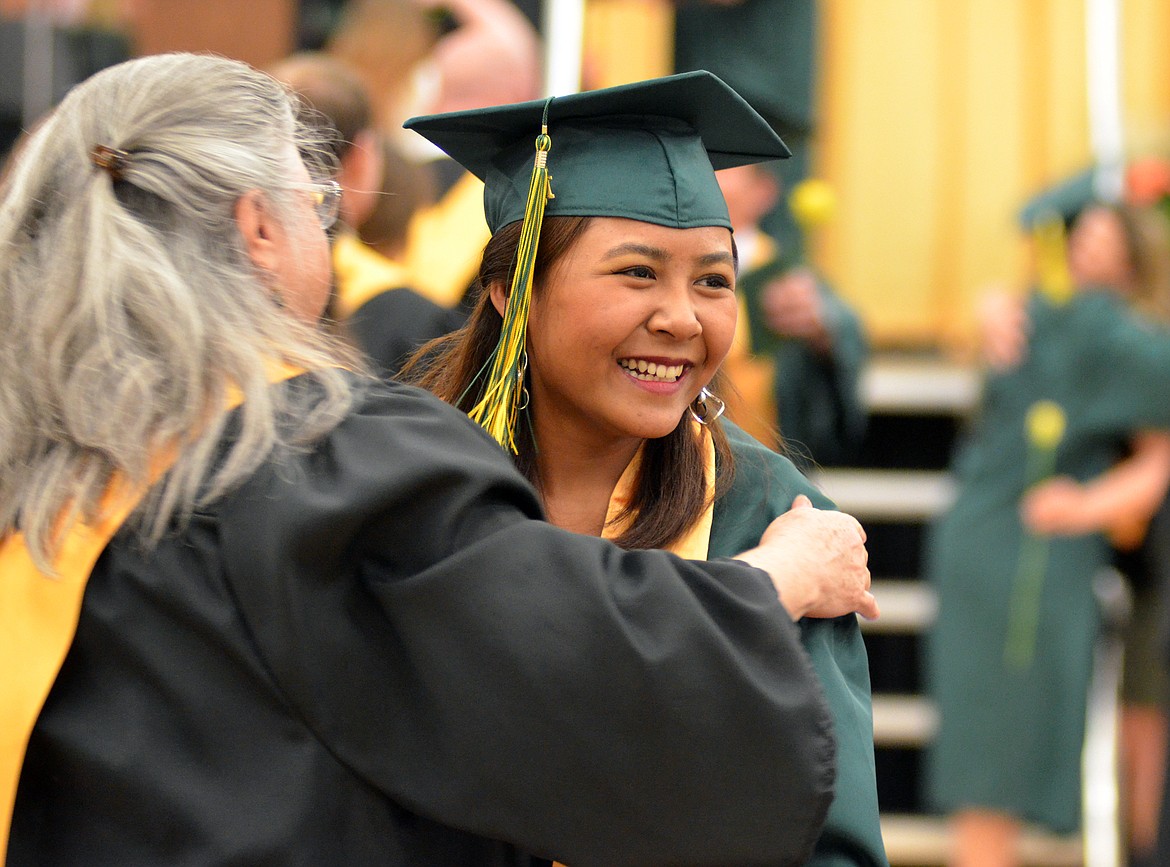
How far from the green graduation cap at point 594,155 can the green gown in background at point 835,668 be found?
1.01ft

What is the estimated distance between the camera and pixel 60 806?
1.69m

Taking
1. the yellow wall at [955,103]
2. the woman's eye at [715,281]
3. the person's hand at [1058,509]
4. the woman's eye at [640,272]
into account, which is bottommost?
the person's hand at [1058,509]

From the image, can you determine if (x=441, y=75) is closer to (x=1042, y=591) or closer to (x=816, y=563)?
(x=1042, y=591)

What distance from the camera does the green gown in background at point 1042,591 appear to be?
487cm

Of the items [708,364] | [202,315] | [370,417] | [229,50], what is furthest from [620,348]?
[229,50]

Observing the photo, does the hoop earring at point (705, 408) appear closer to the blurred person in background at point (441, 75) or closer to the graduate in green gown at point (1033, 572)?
the blurred person in background at point (441, 75)

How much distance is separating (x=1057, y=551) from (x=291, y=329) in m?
3.63

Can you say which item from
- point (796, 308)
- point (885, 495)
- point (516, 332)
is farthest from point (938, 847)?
point (516, 332)

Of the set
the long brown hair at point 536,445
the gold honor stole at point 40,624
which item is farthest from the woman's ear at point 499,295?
the gold honor stole at point 40,624

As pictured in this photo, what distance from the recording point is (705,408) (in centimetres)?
219

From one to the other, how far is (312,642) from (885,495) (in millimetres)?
4245

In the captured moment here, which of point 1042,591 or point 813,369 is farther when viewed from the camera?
point 1042,591

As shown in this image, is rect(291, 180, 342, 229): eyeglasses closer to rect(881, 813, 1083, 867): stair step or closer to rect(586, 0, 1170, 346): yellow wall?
rect(881, 813, 1083, 867): stair step

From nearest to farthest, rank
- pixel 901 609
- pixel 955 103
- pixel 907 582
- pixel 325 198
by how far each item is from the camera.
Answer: pixel 325 198, pixel 901 609, pixel 907 582, pixel 955 103
